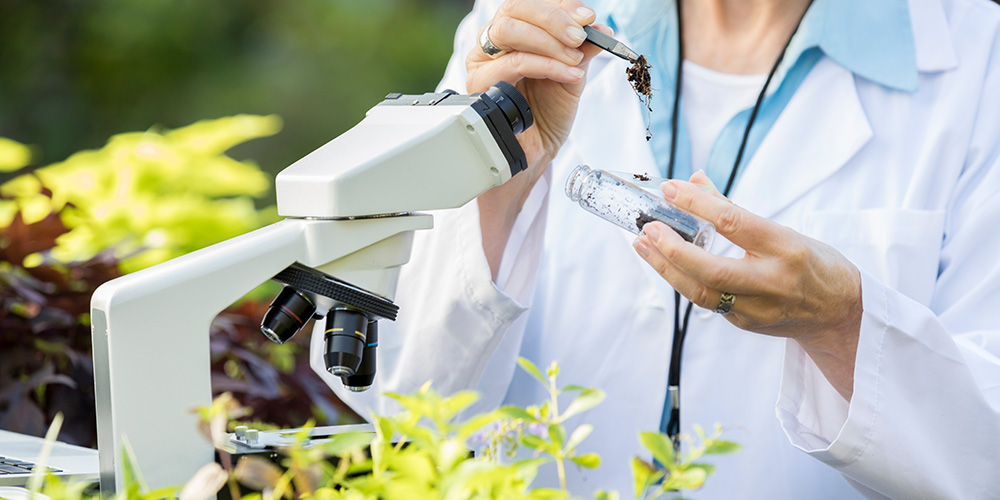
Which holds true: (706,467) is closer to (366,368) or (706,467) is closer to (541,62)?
(366,368)

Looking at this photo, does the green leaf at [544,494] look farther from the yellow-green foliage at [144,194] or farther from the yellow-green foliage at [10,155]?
the yellow-green foliage at [10,155]

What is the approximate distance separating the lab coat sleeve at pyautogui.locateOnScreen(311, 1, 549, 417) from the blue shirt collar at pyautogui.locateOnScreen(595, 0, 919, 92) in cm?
55

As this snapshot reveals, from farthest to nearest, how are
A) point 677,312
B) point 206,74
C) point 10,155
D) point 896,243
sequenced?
point 206,74 → point 10,155 → point 677,312 → point 896,243

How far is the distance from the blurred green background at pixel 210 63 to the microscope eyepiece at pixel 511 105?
206 inches

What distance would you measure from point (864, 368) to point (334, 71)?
5.62 metres

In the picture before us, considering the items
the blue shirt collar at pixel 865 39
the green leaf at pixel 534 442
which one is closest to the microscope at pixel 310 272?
the green leaf at pixel 534 442

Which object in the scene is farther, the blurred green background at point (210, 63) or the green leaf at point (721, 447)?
the blurred green background at point (210, 63)

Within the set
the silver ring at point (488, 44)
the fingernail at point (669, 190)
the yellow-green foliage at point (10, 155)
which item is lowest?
the fingernail at point (669, 190)

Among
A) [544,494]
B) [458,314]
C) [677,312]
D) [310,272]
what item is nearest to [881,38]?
[677,312]

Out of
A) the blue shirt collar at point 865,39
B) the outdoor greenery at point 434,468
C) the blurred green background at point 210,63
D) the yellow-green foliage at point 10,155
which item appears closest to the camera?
the outdoor greenery at point 434,468

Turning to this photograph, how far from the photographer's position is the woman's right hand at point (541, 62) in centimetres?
110

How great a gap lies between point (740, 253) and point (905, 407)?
17.5 inches

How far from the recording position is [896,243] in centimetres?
135

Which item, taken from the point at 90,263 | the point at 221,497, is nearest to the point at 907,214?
the point at 221,497
